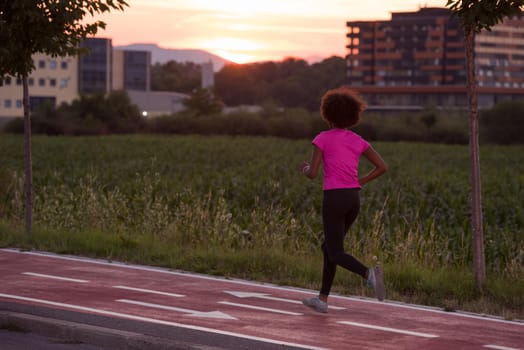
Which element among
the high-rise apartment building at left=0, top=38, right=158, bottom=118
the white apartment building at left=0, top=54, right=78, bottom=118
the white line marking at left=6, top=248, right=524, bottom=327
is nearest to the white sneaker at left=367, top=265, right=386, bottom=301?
the white line marking at left=6, top=248, right=524, bottom=327

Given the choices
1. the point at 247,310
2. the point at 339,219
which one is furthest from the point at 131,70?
the point at 339,219

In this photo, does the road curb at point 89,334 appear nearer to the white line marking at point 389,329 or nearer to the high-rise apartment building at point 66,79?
the white line marking at point 389,329

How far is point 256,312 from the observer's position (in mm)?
7965

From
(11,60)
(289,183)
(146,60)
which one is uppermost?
(146,60)

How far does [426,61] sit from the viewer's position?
15600cm

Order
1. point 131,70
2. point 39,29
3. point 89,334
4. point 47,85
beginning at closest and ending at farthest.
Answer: point 89,334
point 39,29
point 47,85
point 131,70

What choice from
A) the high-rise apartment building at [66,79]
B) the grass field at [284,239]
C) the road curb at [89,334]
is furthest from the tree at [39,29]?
the high-rise apartment building at [66,79]

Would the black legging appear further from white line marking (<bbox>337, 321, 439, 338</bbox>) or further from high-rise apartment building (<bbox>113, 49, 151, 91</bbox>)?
high-rise apartment building (<bbox>113, 49, 151, 91</bbox>)

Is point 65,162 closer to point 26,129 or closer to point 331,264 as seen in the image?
point 26,129

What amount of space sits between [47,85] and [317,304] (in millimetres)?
135027

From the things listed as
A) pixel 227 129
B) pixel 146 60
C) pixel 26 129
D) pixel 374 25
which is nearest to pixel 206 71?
pixel 146 60

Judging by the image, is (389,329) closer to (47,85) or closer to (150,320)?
(150,320)

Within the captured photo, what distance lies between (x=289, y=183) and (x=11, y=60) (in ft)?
61.6

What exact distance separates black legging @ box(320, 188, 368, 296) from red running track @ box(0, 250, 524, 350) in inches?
18.9
